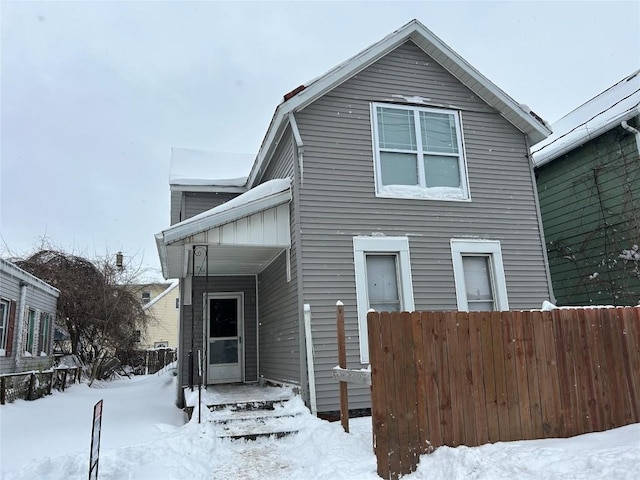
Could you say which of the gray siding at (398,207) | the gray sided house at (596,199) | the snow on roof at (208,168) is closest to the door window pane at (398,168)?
the gray siding at (398,207)

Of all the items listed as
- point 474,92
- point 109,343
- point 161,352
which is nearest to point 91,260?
point 109,343

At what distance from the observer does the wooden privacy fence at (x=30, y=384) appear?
32.9 feet

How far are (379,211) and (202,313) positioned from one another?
5211 millimetres

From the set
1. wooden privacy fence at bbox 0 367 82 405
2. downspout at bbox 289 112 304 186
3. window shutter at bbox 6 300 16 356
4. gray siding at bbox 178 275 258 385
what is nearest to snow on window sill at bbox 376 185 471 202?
downspout at bbox 289 112 304 186

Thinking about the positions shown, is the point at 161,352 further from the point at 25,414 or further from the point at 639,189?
the point at 639,189

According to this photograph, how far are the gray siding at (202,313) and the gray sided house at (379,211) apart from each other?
101 centimetres

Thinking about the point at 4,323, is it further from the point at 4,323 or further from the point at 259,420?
the point at 259,420

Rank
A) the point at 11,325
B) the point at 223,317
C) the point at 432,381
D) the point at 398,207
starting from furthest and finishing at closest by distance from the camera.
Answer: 1. the point at 11,325
2. the point at 223,317
3. the point at 398,207
4. the point at 432,381

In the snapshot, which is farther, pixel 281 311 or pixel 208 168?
Result: pixel 208 168

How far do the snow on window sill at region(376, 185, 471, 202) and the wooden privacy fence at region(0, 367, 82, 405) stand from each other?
8.45m

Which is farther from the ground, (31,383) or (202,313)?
(202,313)

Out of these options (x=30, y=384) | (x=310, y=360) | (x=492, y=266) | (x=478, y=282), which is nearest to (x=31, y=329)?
(x=30, y=384)

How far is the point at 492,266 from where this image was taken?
9.12 m

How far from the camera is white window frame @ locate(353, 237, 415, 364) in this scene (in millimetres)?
8094
